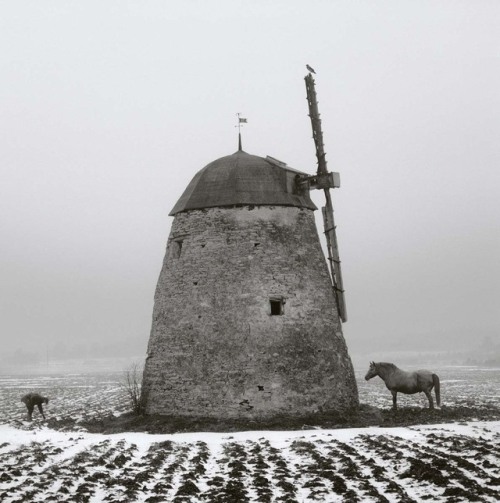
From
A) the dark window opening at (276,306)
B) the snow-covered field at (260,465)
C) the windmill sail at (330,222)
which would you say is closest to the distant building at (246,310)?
the dark window opening at (276,306)

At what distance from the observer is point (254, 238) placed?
1908 cm

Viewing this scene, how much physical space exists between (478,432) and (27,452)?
9.72 m

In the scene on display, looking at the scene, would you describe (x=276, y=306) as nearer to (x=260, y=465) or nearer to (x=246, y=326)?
(x=246, y=326)

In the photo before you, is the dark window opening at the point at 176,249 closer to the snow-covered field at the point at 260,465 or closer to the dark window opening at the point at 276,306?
the dark window opening at the point at 276,306

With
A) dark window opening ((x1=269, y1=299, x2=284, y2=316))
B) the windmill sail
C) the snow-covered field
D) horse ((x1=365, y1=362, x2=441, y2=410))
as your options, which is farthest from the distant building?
the snow-covered field

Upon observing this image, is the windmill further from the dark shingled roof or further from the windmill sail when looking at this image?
the dark shingled roof

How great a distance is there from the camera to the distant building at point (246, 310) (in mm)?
18078

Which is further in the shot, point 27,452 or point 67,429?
point 67,429

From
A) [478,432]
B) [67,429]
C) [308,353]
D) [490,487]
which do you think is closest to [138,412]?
[67,429]

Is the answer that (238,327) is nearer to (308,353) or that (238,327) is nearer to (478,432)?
(308,353)

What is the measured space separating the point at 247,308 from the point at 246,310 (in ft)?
0.21

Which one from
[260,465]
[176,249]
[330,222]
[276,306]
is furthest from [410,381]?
[260,465]

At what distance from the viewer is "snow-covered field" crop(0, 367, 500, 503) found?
9.99 meters

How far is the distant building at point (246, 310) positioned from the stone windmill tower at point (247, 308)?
29 millimetres
